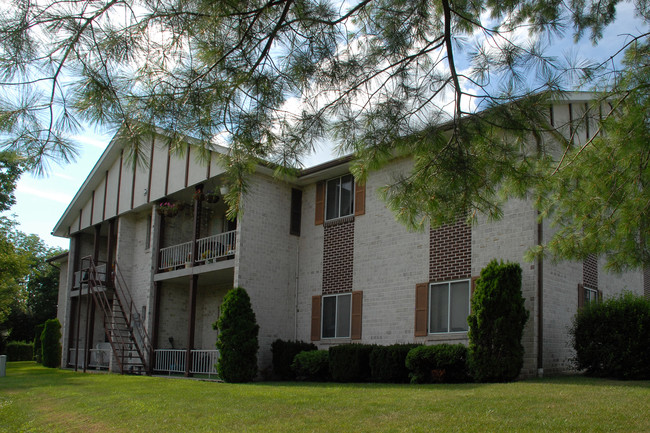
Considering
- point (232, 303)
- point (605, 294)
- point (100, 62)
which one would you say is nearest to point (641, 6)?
point (100, 62)

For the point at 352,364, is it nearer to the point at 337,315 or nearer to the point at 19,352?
the point at 337,315

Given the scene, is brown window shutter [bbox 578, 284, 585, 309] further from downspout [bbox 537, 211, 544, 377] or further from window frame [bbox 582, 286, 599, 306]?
downspout [bbox 537, 211, 544, 377]

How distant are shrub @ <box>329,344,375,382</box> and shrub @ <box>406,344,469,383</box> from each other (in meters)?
1.63

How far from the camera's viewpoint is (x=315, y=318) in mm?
18078

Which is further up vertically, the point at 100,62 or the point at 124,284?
the point at 100,62

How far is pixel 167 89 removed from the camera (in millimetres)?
7211

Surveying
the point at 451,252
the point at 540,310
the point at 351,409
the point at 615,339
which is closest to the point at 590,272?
the point at 540,310

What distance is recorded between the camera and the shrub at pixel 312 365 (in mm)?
16281

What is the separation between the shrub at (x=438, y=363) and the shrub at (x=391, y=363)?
45 centimetres

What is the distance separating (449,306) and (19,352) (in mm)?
35053

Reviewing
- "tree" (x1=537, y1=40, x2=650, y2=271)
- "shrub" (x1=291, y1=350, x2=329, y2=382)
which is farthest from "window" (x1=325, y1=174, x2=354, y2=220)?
"tree" (x1=537, y1=40, x2=650, y2=271)

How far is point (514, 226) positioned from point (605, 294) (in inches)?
168

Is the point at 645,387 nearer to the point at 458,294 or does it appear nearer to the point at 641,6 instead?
the point at 458,294

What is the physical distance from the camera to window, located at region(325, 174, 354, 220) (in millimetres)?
18078
